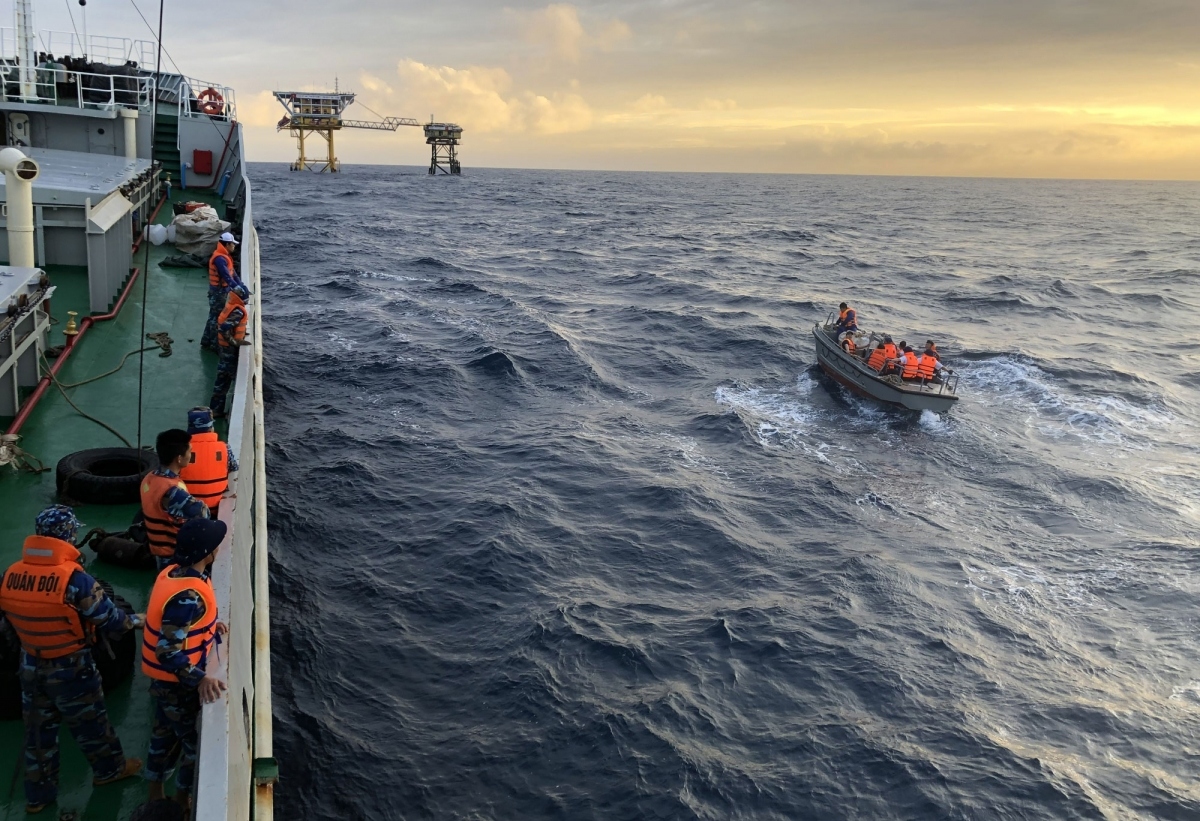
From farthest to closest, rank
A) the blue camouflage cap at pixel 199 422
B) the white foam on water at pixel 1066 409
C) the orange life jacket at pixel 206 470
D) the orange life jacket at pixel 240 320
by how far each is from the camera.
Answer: the white foam on water at pixel 1066 409 < the orange life jacket at pixel 240 320 < the blue camouflage cap at pixel 199 422 < the orange life jacket at pixel 206 470

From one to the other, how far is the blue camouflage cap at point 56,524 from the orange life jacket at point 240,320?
4.99 m

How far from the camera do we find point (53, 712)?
4863mm

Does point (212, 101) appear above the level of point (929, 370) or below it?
above

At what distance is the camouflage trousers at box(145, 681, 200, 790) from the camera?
4643 millimetres

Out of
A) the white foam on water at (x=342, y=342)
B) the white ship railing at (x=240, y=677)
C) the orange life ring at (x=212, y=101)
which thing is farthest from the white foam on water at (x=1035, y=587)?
the orange life ring at (x=212, y=101)

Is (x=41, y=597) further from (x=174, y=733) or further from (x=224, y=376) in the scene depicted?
(x=224, y=376)

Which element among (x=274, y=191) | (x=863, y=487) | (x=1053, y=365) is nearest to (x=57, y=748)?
(x=863, y=487)

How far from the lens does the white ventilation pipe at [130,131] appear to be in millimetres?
20547

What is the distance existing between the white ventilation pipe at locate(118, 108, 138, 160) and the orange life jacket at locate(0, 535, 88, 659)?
1886 centimetres

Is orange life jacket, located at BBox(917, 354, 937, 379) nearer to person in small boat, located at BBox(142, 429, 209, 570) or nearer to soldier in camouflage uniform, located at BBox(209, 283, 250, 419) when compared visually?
soldier in camouflage uniform, located at BBox(209, 283, 250, 419)

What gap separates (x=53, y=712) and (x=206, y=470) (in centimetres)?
187

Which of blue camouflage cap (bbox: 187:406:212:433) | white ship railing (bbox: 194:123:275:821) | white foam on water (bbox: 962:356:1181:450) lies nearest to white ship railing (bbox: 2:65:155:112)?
white ship railing (bbox: 194:123:275:821)

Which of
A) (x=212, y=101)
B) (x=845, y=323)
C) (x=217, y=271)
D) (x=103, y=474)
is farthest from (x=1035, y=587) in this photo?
(x=212, y=101)

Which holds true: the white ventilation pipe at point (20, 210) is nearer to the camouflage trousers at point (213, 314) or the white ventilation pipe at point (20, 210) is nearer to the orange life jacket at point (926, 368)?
the camouflage trousers at point (213, 314)
